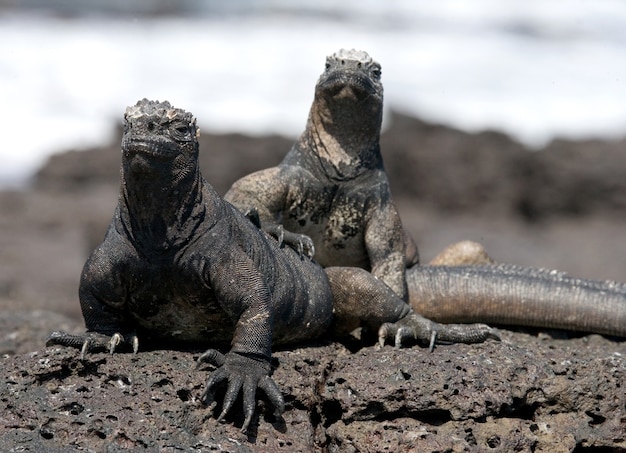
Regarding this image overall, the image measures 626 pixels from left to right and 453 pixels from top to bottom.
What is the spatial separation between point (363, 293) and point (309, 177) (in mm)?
841

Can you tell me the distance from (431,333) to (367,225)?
91 cm

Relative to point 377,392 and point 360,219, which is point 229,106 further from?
point 377,392

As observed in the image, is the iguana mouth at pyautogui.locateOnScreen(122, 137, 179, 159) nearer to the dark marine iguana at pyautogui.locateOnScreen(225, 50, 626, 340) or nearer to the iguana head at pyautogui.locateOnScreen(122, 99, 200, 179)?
the iguana head at pyautogui.locateOnScreen(122, 99, 200, 179)

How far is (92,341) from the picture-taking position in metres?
5.20

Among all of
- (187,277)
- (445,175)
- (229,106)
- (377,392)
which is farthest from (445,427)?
(229,106)

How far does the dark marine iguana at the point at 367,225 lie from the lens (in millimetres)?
6320

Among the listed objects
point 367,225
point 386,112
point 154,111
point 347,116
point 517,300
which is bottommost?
point 517,300

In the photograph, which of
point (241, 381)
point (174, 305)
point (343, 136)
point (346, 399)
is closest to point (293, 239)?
point (343, 136)

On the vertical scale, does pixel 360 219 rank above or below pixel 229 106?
below

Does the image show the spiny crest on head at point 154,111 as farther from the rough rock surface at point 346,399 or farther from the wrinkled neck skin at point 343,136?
the wrinkled neck skin at point 343,136

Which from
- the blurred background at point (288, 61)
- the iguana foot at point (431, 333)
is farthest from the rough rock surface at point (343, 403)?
the blurred background at point (288, 61)

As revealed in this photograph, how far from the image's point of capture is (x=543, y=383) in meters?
5.43

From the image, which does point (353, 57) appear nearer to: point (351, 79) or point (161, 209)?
point (351, 79)

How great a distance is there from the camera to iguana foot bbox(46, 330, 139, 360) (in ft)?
17.0
